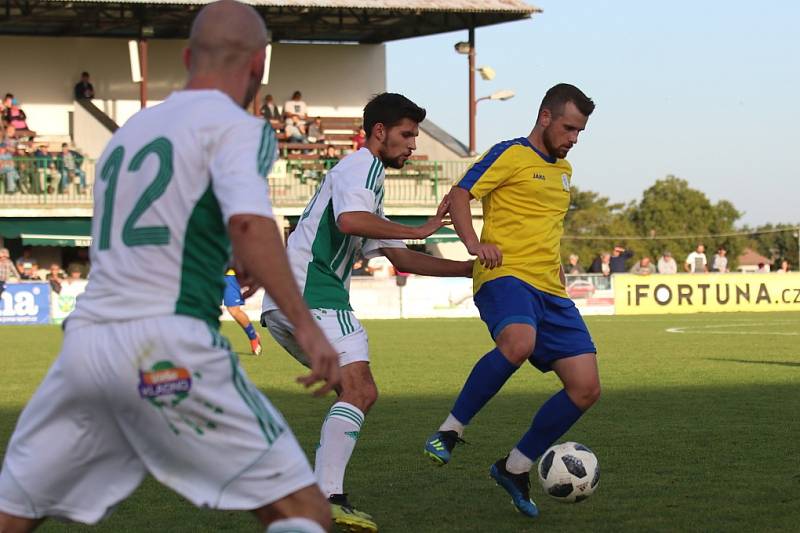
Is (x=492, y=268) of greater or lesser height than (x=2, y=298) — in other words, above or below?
above

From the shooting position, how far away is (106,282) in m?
3.66

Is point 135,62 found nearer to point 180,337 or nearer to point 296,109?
point 296,109

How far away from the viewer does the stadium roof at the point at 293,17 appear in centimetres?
3922

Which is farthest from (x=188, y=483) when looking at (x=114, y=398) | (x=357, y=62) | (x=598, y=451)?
(x=357, y=62)

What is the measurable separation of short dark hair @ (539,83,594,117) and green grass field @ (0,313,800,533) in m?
1.99

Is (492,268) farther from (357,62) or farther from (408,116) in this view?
(357,62)

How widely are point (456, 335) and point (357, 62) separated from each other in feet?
78.0

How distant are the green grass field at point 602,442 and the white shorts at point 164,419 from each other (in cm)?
257

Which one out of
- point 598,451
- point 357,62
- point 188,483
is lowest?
point 598,451

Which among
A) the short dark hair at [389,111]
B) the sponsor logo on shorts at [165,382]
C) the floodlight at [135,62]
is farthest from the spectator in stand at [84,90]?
the sponsor logo on shorts at [165,382]

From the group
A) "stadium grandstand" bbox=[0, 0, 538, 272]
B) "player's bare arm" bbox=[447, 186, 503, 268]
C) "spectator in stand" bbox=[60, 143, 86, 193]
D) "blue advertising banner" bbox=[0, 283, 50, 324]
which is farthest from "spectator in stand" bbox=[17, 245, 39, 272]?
"player's bare arm" bbox=[447, 186, 503, 268]

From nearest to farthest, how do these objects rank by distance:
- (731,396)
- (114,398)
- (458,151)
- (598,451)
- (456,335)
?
(114,398)
(598,451)
(731,396)
(456,335)
(458,151)

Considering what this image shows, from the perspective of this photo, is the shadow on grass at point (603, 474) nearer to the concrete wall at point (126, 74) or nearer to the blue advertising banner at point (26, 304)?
the blue advertising banner at point (26, 304)

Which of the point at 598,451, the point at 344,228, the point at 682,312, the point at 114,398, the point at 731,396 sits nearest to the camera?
the point at 114,398
